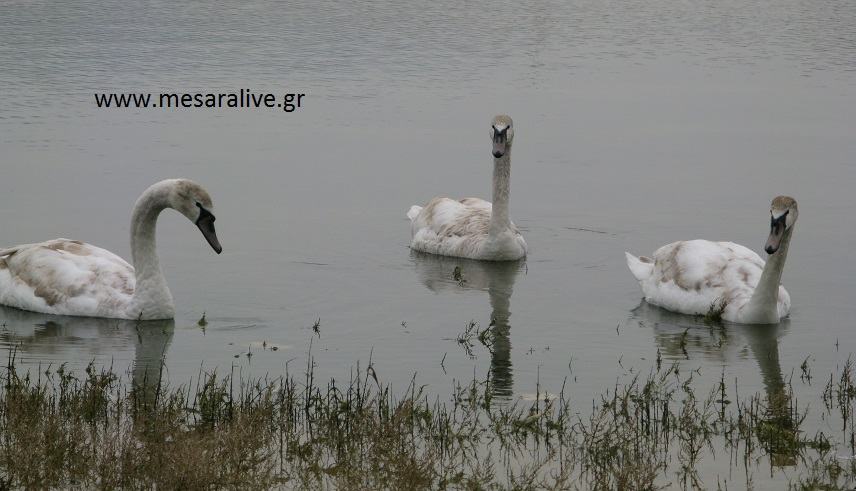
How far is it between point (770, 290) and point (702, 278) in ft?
2.36

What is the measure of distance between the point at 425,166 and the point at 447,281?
4.81 metres

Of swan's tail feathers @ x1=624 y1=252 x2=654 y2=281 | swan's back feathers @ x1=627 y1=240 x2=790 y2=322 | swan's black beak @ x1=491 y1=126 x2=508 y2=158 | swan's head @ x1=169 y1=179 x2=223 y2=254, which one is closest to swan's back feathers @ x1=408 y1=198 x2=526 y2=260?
swan's black beak @ x1=491 y1=126 x2=508 y2=158

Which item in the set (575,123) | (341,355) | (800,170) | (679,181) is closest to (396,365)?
(341,355)

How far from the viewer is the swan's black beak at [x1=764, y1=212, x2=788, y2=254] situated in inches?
426

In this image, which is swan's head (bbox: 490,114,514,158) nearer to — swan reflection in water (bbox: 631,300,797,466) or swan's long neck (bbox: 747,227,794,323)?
swan reflection in water (bbox: 631,300,797,466)

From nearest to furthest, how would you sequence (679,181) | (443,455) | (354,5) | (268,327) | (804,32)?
(443,455), (268,327), (679,181), (804,32), (354,5)

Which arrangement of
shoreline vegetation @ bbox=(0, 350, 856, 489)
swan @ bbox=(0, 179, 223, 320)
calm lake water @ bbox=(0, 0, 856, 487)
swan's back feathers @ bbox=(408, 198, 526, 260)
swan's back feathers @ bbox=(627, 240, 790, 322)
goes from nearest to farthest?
shoreline vegetation @ bbox=(0, 350, 856, 489) < calm lake water @ bbox=(0, 0, 856, 487) < swan @ bbox=(0, 179, 223, 320) < swan's back feathers @ bbox=(627, 240, 790, 322) < swan's back feathers @ bbox=(408, 198, 526, 260)

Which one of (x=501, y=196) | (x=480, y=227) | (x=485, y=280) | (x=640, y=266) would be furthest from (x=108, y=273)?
(x=640, y=266)

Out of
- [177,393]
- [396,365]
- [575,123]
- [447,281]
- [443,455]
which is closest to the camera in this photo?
[443,455]

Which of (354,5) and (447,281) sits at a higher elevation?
(354,5)

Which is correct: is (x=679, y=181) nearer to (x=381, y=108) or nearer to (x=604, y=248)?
(x=604, y=248)

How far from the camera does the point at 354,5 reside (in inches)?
1287

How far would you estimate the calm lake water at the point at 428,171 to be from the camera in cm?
1073

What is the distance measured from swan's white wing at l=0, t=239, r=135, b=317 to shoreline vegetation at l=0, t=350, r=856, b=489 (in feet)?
6.80
